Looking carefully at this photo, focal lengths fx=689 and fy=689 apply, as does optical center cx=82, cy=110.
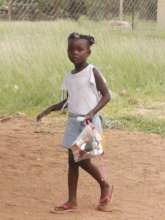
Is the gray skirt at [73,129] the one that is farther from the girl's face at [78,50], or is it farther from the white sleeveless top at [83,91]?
the girl's face at [78,50]

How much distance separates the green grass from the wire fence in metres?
0.15

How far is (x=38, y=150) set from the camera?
690 centimetres

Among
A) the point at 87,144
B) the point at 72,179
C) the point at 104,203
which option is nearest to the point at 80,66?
the point at 87,144

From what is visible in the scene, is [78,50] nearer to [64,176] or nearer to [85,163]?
[85,163]

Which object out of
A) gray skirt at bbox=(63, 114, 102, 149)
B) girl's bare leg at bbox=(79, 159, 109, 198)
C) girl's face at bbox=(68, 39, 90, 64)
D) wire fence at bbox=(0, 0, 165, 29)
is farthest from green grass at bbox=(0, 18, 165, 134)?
girl's face at bbox=(68, 39, 90, 64)

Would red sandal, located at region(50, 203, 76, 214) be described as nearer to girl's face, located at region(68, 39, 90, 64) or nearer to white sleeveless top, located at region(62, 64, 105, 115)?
white sleeveless top, located at region(62, 64, 105, 115)

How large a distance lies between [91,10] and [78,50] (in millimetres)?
7336

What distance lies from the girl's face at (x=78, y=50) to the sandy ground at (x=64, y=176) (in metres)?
1.09

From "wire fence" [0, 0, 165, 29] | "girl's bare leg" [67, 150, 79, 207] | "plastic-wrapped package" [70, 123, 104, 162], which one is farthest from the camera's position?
"wire fence" [0, 0, 165, 29]

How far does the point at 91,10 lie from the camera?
469 inches

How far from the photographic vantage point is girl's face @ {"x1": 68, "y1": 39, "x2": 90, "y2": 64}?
4.68 meters

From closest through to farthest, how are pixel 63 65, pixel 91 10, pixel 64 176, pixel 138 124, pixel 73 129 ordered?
pixel 73 129, pixel 64 176, pixel 138 124, pixel 63 65, pixel 91 10

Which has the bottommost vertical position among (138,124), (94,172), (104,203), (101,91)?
(138,124)

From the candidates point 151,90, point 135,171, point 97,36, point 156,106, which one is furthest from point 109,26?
point 135,171
